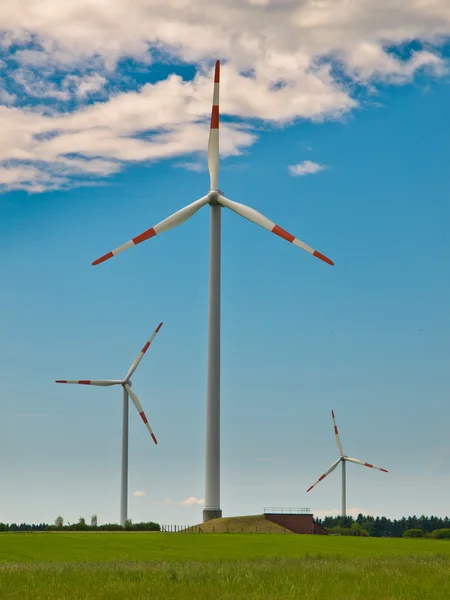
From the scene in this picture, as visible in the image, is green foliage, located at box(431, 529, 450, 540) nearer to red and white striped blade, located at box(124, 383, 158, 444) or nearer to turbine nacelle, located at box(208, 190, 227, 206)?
red and white striped blade, located at box(124, 383, 158, 444)

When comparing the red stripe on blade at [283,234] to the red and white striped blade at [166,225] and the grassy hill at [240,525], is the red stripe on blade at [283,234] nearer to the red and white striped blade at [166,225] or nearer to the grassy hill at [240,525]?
the red and white striped blade at [166,225]

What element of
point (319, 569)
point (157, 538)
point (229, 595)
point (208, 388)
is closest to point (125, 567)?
point (319, 569)

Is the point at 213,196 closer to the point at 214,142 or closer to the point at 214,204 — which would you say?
the point at 214,204

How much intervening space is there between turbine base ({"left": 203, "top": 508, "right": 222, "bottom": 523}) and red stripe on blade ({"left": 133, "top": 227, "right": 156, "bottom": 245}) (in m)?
32.6

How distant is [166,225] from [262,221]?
11.9m

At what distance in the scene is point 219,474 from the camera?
10531cm

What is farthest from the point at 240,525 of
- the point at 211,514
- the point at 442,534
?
the point at 442,534

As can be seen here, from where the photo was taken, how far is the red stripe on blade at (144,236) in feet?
333

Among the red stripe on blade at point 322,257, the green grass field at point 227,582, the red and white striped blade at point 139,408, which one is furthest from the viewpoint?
the red and white striped blade at point 139,408

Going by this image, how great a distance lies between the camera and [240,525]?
10469 cm

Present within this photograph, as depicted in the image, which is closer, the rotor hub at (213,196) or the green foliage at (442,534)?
the rotor hub at (213,196)

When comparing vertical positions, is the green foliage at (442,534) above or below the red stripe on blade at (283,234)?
below

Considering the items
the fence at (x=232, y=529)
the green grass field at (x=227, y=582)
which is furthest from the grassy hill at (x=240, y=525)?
the green grass field at (x=227, y=582)

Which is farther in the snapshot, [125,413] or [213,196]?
[125,413]
